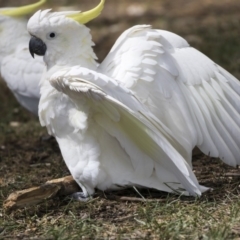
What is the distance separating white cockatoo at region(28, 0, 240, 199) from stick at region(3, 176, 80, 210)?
86 mm

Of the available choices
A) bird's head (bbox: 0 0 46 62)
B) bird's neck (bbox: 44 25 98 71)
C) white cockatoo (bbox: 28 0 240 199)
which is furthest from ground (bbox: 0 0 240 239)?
bird's neck (bbox: 44 25 98 71)

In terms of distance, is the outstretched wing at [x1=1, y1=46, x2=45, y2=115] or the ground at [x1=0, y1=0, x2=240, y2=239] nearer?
the ground at [x1=0, y1=0, x2=240, y2=239]

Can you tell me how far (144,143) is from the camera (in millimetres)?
3588

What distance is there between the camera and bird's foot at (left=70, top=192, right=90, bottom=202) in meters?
3.82

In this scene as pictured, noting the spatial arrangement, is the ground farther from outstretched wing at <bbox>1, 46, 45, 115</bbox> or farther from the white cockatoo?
outstretched wing at <bbox>1, 46, 45, 115</bbox>

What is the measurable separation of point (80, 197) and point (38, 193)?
0.91ft

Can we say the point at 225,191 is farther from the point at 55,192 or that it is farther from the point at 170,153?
the point at 55,192

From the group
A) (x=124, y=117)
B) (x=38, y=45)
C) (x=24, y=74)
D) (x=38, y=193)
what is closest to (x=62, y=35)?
(x=38, y=45)

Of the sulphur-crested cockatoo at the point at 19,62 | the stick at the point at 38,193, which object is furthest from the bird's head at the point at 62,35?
the sulphur-crested cockatoo at the point at 19,62

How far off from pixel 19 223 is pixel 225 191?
3.86 feet

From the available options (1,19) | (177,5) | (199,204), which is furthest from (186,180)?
(177,5)

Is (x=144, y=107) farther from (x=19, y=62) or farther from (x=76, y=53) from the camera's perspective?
(x=19, y=62)

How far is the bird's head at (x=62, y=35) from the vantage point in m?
3.89

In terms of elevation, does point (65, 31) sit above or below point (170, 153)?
above
